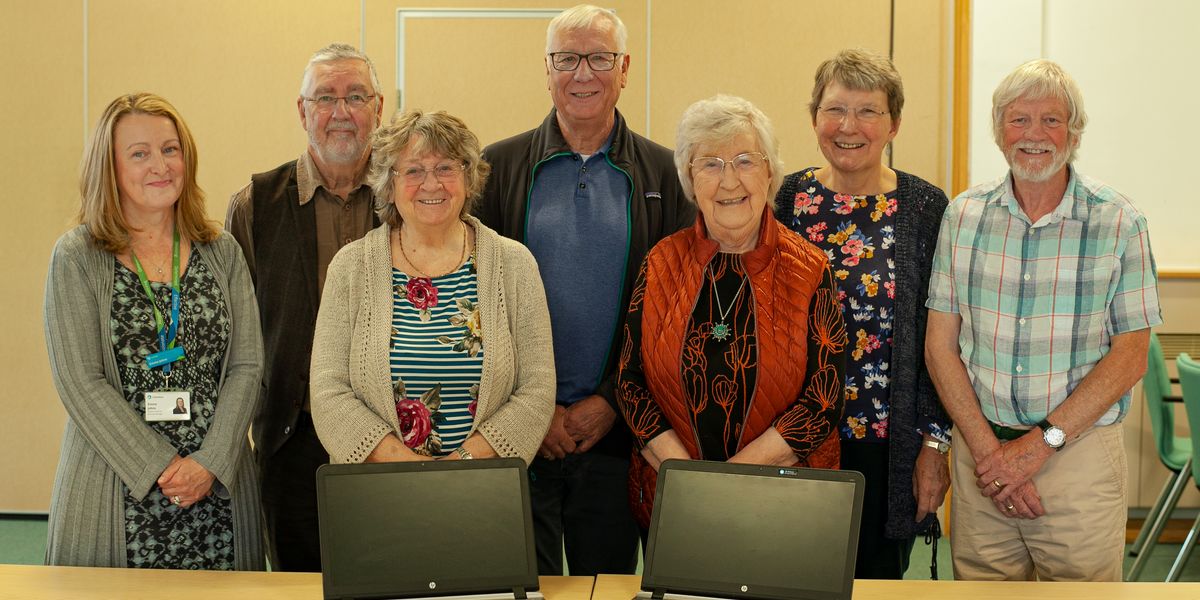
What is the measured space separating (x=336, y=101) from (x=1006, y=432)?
2.03 meters

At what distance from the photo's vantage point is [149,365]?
240cm

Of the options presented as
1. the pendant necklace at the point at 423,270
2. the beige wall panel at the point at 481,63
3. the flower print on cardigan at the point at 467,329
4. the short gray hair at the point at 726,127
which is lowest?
the flower print on cardigan at the point at 467,329

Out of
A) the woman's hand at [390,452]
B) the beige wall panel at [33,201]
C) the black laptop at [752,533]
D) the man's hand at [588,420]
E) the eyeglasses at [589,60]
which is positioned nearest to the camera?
the black laptop at [752,533]

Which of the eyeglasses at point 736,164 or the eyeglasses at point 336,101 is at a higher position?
the eyeglasses at point 336,101

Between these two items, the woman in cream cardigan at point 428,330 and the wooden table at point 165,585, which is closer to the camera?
the wooden table at point 165,585

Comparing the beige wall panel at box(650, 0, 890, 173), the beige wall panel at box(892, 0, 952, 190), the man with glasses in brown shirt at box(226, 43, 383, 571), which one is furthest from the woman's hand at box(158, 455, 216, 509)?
the beige wall panel at box(892, 0, 952, 190)

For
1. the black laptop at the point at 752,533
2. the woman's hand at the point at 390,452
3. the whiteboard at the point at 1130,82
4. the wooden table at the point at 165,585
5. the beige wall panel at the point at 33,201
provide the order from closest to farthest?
the black laptop at the point at 752,533
the wooden table at the point at 165,585
the woman's hand at the point at 390,452
the whiteboard at the point at 1130,82
the beige wall panel at the point at 33,201

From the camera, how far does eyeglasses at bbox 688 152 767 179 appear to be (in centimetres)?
236

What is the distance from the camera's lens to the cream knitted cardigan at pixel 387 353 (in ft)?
7.63

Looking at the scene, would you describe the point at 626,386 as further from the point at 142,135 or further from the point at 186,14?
the point at 186,14

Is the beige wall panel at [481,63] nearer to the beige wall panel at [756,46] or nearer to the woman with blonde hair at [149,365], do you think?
the beige wall panel at [756,46]

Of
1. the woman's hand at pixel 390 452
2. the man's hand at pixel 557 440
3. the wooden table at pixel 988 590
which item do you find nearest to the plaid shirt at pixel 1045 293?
the wooden table at pixel 988 590

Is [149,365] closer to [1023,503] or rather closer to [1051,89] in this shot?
[1023,503]

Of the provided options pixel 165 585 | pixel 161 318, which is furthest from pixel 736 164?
pixel 165 585
